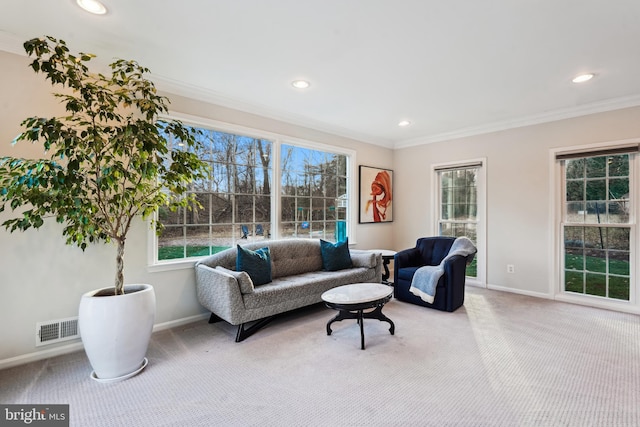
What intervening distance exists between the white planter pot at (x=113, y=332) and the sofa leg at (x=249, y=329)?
818mm

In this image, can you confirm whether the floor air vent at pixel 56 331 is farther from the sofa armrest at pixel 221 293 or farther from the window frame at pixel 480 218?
the window frame at pixel 480 218

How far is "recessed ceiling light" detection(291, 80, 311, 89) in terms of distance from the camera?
3178 mm

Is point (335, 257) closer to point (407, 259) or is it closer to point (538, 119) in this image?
point (407, 259)

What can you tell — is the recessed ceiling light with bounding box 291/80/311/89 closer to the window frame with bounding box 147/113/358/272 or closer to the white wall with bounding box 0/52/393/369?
the window frame with bounding box 147/113/358/272

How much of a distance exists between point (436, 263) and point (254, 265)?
103 inches

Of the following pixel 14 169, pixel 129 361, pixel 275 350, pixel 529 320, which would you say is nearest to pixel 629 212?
pixel 529 320

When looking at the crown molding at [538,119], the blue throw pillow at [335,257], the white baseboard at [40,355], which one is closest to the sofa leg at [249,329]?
the white baseboard at [40,355]

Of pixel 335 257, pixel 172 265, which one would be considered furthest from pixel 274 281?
pixel 172 265

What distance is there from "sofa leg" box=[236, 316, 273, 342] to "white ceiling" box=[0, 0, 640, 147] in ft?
8.05

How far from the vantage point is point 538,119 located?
167 inches

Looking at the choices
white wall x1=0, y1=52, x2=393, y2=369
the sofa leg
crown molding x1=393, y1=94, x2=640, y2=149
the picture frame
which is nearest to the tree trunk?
white wall x1=0, y1=52, x2=393, y2=369

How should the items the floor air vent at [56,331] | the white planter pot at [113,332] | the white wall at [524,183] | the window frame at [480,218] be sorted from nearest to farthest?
the white planter pot at [113,332], the floor air vent at [56,331], the white wall at [524,183], the window frame at [480,218]

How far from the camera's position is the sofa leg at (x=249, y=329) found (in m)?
2.86

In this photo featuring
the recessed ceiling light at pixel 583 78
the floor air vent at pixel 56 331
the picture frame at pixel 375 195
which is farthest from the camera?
the picture frame at pixel 375 195
